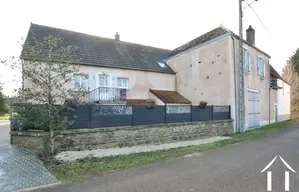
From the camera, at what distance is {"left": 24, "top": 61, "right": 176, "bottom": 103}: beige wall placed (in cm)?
Result: 2141

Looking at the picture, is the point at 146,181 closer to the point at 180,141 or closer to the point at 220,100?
the point at 180,141

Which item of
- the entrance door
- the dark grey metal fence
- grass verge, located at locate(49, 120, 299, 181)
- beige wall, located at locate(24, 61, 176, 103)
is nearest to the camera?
grass verge, located at locate(49, 120, 299, 181)

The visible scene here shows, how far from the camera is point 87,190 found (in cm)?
650

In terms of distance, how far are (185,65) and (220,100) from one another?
5295mm

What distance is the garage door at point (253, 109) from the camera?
2358 centimetres

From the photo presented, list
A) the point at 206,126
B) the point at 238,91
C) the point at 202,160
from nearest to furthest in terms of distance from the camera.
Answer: the point at 202,160
the point at 206,126
the point at 238,91

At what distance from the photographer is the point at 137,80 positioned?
79.8 ft

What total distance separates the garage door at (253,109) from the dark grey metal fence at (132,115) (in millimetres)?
5212

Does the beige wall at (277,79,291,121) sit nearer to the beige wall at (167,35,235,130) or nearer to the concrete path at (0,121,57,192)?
the beige wall at (167,35,235,130)

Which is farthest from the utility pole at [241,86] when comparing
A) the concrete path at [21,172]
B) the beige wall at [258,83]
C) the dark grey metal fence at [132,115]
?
the concrete path at [21,172]

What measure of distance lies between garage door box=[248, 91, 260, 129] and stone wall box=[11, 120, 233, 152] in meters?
5.95

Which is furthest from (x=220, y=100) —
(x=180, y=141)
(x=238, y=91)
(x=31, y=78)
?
(x=31, y=78)

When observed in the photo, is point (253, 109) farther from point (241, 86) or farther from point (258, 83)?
point (241, 86)

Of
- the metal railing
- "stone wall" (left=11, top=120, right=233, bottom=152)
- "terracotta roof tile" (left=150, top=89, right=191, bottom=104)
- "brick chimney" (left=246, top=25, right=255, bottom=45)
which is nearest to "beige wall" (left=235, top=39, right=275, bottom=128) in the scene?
"brick chimney" (left=246, top=25, right=255, bottom=45)
